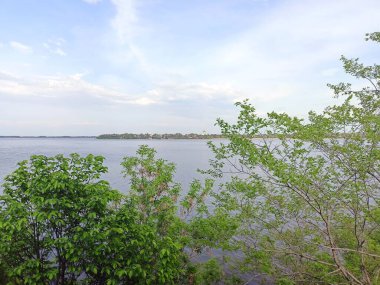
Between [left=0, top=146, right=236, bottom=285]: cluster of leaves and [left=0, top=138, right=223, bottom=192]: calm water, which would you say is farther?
[left=0, top=138, right=223, bottom=192]: calm water

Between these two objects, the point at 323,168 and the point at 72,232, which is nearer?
the point at 72,232

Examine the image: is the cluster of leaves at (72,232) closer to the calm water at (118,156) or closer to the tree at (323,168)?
the tree at (323,168)

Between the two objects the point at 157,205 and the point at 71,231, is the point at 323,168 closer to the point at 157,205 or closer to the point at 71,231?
the point at 157,205

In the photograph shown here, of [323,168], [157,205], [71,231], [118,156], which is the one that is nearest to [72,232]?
[71,231]

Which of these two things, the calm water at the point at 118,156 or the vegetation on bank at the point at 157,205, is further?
the calm water at the point at 118,156

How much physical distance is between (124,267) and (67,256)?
1.31 metres

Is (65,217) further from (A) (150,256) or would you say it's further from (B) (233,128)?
(B) (233,128)

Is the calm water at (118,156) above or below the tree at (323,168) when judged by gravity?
below

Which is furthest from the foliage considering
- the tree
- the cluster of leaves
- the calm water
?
the calm water

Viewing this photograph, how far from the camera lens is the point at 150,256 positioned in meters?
7.73

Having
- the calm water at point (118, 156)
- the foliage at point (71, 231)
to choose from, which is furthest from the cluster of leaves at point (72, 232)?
the calm water at point (118, 156)

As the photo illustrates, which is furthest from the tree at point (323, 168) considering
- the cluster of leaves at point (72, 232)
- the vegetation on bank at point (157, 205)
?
the cluster of leaves at point (72, 232)

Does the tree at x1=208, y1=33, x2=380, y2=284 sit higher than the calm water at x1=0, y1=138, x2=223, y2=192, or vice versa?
the tree at x1=208, y1=33, x2=380, y2=284

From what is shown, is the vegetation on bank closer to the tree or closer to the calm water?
the tree
